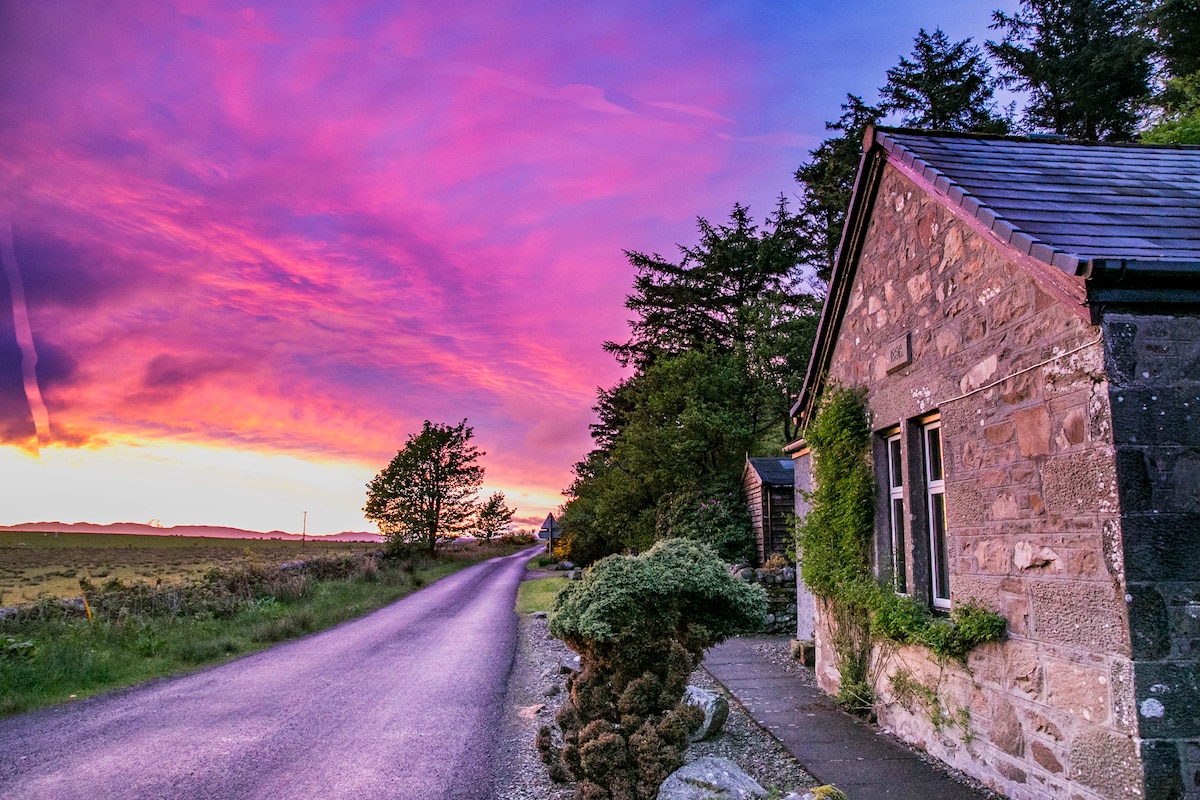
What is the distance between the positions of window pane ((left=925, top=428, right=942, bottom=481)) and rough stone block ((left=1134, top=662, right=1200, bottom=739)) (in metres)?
2.76

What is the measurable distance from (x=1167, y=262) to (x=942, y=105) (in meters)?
28.0

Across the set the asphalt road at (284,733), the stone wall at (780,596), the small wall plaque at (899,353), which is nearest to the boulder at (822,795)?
the asphalt road at (284,733)

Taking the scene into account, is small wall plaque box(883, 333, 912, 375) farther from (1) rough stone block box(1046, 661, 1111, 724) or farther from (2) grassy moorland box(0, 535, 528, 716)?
(2) grassy moorland box(0, 535, 528, 716)

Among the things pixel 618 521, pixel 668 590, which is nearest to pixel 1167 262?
pixel 668 590

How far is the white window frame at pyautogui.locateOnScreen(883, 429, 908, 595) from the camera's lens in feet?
23.3

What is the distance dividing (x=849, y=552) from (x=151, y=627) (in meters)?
13.4

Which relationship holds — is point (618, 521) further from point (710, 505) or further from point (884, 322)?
point (884, 322)

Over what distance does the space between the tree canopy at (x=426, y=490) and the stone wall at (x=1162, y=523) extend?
4448cm

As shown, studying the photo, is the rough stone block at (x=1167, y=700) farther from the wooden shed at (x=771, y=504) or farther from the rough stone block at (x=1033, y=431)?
the wooden shed at (x=771, y=504)

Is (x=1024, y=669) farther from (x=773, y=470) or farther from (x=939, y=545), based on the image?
(x=773, y=470)

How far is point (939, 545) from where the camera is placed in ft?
21.6

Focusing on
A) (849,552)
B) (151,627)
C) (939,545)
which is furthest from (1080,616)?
(151,627)

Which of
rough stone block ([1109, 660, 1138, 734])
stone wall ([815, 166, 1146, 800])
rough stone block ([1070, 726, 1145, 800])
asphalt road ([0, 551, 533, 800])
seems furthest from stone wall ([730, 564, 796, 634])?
rough stone block ([1109, 660, 1138, 734])

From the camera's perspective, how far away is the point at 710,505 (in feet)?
74.5
